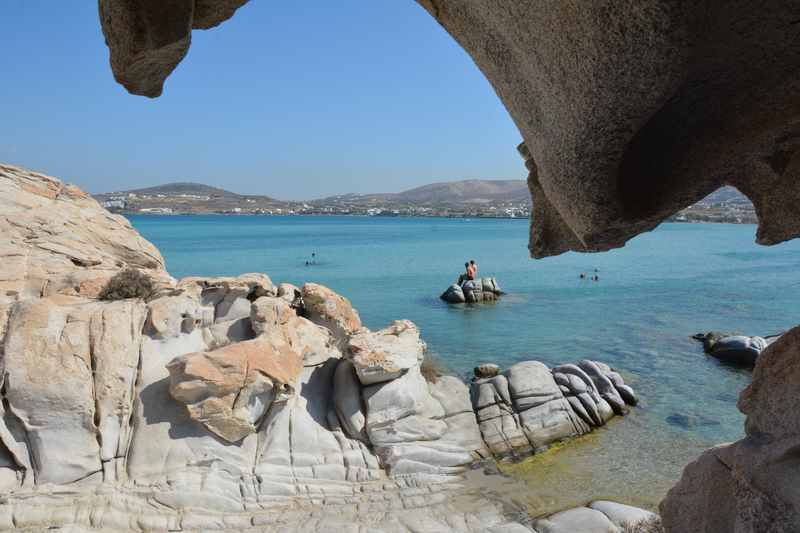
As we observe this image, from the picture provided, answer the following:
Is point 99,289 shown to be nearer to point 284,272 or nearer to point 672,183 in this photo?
point 672,183

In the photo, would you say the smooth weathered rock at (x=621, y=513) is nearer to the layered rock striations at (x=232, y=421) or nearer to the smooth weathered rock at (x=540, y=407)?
the layered rock striations at (x=232, y=421)

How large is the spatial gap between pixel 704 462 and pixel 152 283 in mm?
11212

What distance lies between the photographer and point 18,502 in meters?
8.54

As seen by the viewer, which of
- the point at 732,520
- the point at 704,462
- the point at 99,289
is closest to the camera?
the point at 732,520

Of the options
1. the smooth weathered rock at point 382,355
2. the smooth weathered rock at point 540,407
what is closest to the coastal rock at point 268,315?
the smooth weathered rock at point 382,355

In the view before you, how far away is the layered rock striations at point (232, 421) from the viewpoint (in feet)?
29.6

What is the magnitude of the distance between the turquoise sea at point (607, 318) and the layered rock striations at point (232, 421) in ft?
5.05

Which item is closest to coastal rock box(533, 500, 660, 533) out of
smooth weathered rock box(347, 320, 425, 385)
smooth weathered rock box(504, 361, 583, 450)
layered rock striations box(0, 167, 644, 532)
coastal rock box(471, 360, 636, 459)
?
layered rock striations box(0, 167, 644, 532)

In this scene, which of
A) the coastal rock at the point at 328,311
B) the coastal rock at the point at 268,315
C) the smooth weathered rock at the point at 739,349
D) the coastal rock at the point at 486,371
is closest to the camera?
the coastal rock at the point at 268,315

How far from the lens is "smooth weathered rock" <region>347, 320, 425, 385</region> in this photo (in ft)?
36.9

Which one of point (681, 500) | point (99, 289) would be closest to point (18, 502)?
point (99, 289)

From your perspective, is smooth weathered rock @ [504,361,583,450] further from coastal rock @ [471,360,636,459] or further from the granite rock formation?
the granite rock formation

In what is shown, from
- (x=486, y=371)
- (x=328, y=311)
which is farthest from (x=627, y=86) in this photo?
(x=486, y=371)

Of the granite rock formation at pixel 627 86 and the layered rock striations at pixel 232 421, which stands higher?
the granite rock formation at pixel 627 86
